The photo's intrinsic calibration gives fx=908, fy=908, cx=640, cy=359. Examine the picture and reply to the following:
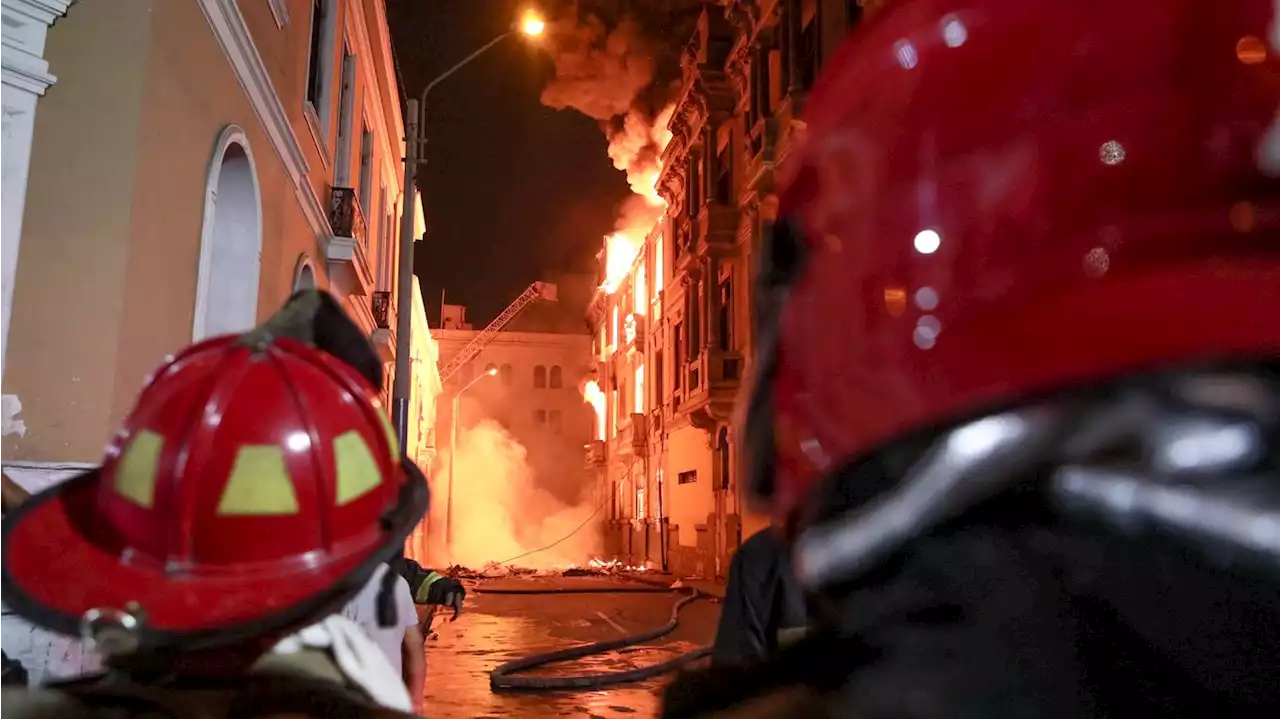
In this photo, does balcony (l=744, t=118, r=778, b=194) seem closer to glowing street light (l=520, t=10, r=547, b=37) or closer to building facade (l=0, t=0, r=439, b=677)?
glowing street light (l=520, t=10, r=547, b=37)

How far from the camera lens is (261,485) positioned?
142 cm

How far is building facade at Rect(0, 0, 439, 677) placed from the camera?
4754 millimetres

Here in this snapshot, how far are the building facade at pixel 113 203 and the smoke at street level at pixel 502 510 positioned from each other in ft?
100

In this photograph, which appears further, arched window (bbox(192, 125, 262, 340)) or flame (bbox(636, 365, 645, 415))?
flame (bbox(636, 365, 645, 415))

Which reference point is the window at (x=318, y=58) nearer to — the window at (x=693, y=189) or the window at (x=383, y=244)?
the window at (x=383, y=244)

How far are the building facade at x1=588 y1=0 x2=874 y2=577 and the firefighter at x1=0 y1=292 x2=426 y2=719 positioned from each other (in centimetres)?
1336

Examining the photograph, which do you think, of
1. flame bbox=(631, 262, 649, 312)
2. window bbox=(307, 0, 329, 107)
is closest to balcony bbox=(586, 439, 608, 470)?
flame bbox=(631, 262, 649, 312)

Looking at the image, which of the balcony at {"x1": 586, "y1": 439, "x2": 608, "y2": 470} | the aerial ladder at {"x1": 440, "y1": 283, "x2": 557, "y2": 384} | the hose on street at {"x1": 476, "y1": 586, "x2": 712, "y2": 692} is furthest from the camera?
the aerial ladder at {"x1": 440, "y1": 283, "x2": 557, "y2": 384}

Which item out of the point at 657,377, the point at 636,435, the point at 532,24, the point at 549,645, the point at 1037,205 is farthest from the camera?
the point at 636,435

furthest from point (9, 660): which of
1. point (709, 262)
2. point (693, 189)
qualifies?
point (693, 189)

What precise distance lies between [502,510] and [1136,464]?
138 feet

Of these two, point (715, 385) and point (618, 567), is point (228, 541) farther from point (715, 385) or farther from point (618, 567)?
point (618, 567)

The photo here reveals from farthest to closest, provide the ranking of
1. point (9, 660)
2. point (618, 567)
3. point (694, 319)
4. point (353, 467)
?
point (618, 567), point (694, 319), point (9, 660), point (353, 467)

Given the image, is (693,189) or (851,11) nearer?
(851,11)
